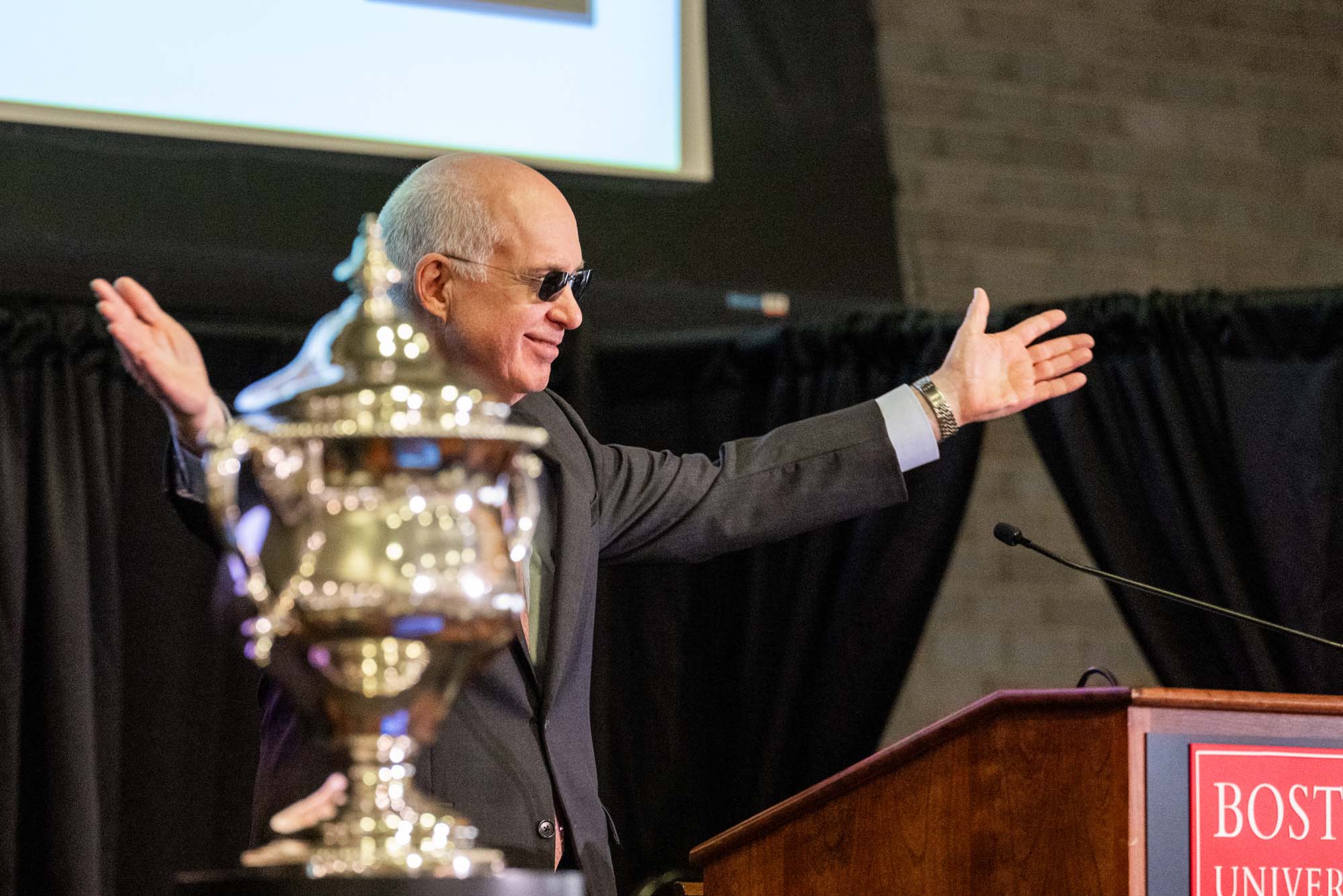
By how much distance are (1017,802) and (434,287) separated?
3.45ft

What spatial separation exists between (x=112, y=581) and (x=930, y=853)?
1935mm

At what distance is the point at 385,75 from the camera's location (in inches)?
138

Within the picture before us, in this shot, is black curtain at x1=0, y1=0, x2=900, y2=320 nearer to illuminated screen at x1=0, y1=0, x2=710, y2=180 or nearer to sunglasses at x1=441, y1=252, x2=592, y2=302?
illuminated screen at x1=0, y1=0, x2=710, y2=180

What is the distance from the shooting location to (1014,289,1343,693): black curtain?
3334mm

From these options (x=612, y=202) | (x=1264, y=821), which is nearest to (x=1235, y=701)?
(x=1264, y=821)

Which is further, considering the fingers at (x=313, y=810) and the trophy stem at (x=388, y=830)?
the fingers at (x=313, y=810)

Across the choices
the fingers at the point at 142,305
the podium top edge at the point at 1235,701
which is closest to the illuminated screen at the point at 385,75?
the podium top edge at the point at 1235,701

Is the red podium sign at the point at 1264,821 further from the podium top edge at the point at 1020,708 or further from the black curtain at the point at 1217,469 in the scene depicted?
the black curtain at the point at 1217,469

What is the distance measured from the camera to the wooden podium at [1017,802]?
6.59ft

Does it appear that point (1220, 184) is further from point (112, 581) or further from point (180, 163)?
point (112, 581)

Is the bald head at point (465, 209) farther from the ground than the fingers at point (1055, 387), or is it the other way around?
the bald head at point (465, 209)

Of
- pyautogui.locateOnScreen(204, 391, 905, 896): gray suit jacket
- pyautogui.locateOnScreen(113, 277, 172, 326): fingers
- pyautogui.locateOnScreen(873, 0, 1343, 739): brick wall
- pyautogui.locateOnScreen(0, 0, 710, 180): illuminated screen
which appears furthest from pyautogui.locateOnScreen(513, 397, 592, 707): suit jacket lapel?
pyautogui.locateOnScreen(873, 0, 1343, 739): brick wall

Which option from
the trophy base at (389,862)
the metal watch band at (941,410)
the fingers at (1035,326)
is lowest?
the trophy base at (389,862)

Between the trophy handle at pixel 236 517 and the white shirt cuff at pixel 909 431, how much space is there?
4.58 ft
